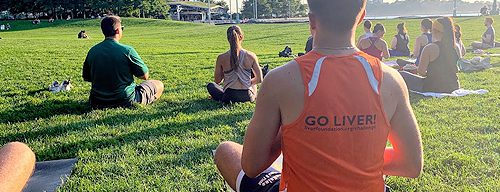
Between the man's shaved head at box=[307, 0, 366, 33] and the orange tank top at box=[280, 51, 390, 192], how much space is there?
0.44ft

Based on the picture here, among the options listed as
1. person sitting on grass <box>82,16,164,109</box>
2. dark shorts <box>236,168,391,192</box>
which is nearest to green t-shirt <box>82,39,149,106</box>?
person sitting on grass <box>82,16,164,109</box>

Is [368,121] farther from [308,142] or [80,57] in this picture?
[80,57]

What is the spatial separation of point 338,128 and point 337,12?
0.49 m

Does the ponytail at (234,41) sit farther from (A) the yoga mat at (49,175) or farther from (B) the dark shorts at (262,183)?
(B) the dark shorts at (262,183)

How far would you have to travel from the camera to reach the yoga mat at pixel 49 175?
13.5ft

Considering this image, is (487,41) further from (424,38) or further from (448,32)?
(448,32)

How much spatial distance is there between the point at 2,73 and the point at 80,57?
466 centimetres

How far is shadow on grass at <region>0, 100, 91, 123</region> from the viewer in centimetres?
679

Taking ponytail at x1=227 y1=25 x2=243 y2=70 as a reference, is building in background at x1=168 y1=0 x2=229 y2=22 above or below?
above

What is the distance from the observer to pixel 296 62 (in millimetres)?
2021

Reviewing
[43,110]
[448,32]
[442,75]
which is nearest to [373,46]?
[442,75]

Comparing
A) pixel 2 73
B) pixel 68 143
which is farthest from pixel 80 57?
pixel 68 143

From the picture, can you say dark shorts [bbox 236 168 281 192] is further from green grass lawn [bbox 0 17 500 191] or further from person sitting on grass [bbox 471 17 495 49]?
person sitting on grass [bbox 471 17 495 49]

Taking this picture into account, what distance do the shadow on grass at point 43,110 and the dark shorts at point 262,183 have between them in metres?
4.97
